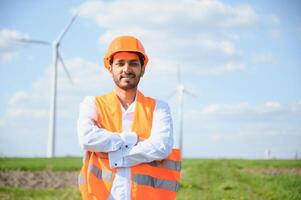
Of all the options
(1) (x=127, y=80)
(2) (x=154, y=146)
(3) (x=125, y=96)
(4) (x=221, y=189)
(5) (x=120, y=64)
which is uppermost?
(5) (x=120, y=64)

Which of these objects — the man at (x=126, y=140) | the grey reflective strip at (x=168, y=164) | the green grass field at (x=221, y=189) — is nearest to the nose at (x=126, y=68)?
the man at (x=126, y=140)

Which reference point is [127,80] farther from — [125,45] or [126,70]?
[125,45]

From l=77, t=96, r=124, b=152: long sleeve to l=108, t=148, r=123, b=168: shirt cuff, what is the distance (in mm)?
41

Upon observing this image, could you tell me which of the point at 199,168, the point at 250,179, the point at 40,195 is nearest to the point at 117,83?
the point at 40,195

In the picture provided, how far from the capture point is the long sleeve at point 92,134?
3.94 meters

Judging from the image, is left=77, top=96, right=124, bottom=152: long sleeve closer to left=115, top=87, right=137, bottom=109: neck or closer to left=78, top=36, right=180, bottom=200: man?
left=78, top=36, right=180, bottom=200: man

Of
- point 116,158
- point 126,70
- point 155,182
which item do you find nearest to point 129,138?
point 116,158

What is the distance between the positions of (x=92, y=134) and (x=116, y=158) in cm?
29

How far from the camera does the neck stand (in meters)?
4.20

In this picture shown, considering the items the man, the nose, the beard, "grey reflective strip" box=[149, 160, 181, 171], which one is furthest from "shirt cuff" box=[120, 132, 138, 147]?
the nose

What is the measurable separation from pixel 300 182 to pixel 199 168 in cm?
470

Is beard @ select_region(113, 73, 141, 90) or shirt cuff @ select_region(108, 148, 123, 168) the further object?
beard @ select_region(113, 73, 141, 90)

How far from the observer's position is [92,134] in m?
4.02

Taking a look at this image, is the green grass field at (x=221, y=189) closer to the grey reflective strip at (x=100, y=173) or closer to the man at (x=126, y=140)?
the man at (x=126, y=140)
